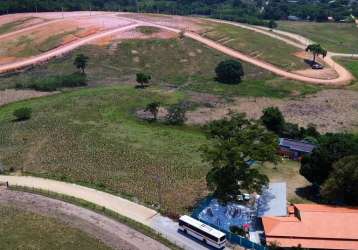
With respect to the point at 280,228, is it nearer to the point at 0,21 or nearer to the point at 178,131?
the point at 178,131

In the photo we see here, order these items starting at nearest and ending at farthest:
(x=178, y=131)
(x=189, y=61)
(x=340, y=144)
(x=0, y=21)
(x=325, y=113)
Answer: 1. (x=340, y=144)
2. (x=178, y=131)
3. (x=325, y=113)
4. (x=189, y=61)
5. (x=0, y=21)

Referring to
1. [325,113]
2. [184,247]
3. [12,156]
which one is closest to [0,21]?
[12,156]

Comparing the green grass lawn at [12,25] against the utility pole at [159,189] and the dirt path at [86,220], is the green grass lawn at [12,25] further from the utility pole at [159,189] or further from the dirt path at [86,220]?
the utility pole at [159,189]

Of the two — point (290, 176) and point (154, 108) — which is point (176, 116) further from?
point (290, 176)

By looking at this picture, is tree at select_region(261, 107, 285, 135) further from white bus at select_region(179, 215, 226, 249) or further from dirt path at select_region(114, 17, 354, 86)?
dirt path at select_region(114, 17, 354, 86)

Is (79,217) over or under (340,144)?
under

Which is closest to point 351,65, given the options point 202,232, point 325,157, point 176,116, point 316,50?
point 316,50

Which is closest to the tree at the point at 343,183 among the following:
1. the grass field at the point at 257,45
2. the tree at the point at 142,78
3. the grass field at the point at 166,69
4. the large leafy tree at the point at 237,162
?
the large leafy tree at the point at 237,162
